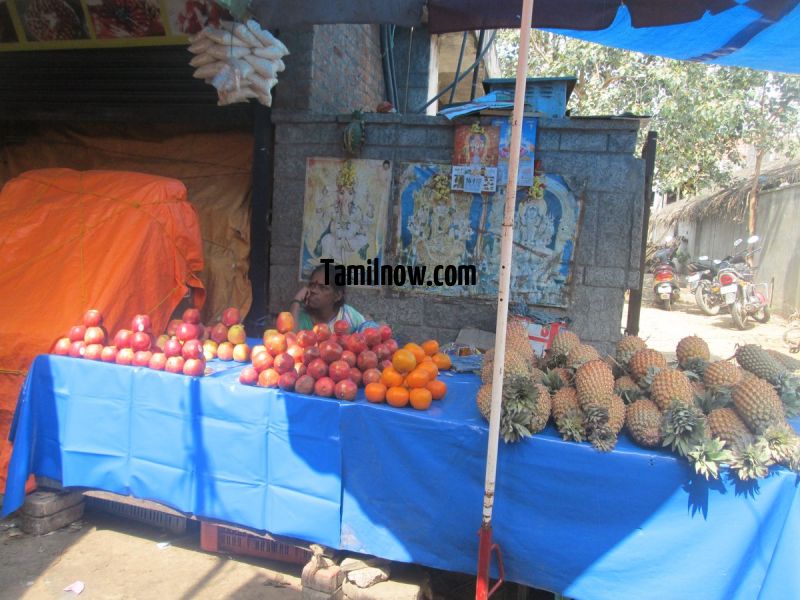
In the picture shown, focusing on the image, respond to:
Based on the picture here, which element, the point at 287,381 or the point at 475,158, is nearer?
the point at 287,381

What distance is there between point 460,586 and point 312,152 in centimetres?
370

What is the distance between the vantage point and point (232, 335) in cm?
334

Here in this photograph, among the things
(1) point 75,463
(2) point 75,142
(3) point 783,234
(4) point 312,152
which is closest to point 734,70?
(3) point 783,234

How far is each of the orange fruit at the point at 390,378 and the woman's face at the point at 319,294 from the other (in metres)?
1.61

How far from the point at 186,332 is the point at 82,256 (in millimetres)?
1008

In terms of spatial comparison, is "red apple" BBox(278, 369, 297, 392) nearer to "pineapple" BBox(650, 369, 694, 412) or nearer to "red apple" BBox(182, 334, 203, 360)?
"red apple" BBox(182, 334, 203, 360)

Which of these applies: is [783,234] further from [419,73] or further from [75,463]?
[75,463]

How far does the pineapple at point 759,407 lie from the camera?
2080mm

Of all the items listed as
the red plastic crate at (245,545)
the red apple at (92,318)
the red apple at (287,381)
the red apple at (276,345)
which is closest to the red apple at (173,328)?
the red apple at (92,318)

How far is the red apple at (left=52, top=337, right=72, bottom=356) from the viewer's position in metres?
3.17

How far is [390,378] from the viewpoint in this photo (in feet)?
8.68

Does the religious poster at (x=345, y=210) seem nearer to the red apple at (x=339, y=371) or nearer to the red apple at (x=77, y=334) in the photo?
the red apple at (x=77, y=334)

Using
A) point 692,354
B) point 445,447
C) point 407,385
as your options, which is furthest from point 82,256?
point 692,354

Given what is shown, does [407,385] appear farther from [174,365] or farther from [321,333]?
[174,365]
